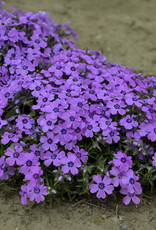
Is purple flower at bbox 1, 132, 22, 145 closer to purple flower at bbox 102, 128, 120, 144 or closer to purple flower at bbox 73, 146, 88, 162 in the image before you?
purple flower at bbox 73, 146, 88, 162

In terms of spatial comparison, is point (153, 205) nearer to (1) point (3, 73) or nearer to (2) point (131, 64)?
(1) point (3, 73)

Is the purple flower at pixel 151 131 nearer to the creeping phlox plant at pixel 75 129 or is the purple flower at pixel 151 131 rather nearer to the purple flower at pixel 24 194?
the creeping phlox plant at pixel 75 129

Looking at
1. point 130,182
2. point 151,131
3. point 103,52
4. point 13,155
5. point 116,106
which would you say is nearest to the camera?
point 130,182

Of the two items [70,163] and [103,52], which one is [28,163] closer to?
[70,163]

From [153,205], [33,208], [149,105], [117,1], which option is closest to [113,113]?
[149,105]

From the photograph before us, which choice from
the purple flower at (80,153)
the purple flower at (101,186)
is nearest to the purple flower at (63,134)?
the purple flower at (80,153)

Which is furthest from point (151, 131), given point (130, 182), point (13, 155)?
point (13, 155)
